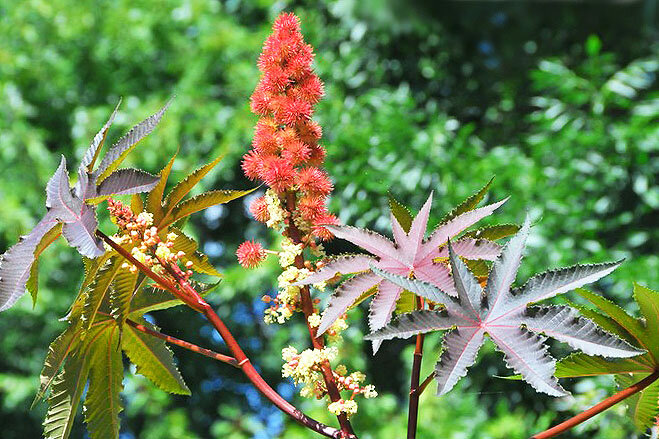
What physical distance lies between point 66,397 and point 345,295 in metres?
0.27

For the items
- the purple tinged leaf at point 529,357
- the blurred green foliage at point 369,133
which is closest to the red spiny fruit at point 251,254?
the purple tinged leaf at point 529,357

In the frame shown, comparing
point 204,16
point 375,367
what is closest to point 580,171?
point 375,367

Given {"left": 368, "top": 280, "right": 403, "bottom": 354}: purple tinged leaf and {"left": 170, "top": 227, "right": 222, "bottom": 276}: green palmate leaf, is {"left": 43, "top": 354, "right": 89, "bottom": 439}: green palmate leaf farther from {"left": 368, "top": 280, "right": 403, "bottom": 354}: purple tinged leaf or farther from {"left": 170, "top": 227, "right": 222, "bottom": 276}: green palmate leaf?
{"left": 368, "top": 280, "right": 403, "bottom": 354}: purple tinged leaf

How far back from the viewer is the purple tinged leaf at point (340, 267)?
647 millimetres

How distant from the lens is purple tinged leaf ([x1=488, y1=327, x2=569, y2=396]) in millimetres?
582

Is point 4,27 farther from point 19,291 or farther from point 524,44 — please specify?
point 19,291

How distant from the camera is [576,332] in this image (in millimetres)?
610

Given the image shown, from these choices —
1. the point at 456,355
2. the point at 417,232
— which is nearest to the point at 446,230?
the point at 417,232

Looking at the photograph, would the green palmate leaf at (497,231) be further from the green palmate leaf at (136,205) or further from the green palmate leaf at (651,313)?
the green palmate leaf at (136,205)

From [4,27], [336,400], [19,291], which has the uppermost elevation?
[4,27]

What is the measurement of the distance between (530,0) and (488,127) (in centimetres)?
72

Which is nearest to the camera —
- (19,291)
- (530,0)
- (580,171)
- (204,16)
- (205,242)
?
(19,291)

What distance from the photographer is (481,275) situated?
0.73 m

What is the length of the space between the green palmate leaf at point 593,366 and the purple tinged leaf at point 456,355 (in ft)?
0.30
